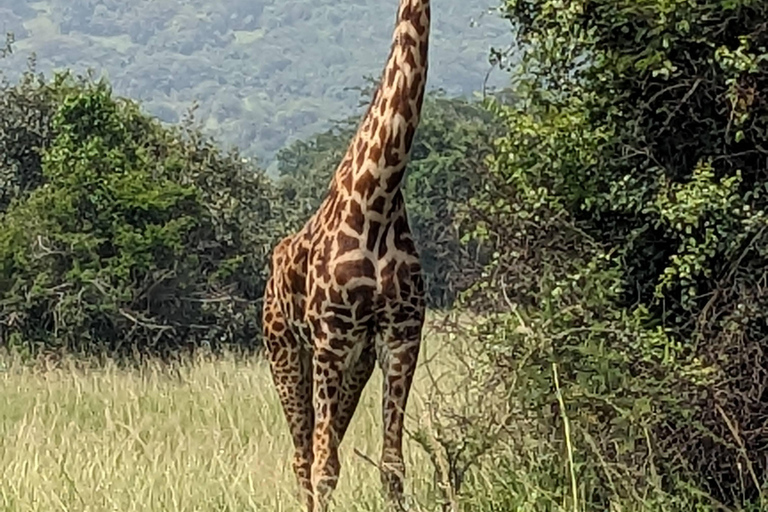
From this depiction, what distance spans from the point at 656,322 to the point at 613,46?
1.08m

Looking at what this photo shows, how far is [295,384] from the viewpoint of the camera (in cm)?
550

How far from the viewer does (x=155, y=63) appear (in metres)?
97.9

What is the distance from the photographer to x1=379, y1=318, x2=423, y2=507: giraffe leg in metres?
4.74

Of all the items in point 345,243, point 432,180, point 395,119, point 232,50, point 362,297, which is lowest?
point 362,297

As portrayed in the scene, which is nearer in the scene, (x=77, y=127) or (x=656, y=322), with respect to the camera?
(x=656, y=322)

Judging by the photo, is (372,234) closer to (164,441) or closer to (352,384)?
(352,384)

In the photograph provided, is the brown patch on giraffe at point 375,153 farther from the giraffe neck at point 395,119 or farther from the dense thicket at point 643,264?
the dense thicket at point 643,264

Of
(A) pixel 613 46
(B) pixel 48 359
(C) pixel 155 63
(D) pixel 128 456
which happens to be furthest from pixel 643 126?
(C) pixel 155 63

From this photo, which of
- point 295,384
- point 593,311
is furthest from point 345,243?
point 593,311

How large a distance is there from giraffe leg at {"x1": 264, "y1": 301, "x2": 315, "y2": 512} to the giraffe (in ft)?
A: 1.54

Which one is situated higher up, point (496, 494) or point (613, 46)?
point (613, 46)

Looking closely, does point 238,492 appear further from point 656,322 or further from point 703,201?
point 703,201

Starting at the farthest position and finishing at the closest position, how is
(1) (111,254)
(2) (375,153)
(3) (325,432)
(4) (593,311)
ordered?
1. (1) (111,254)
2. (4) (593,311)
3. (3) (325,432)
4. (2) (375,153)

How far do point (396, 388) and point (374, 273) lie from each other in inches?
16.1
